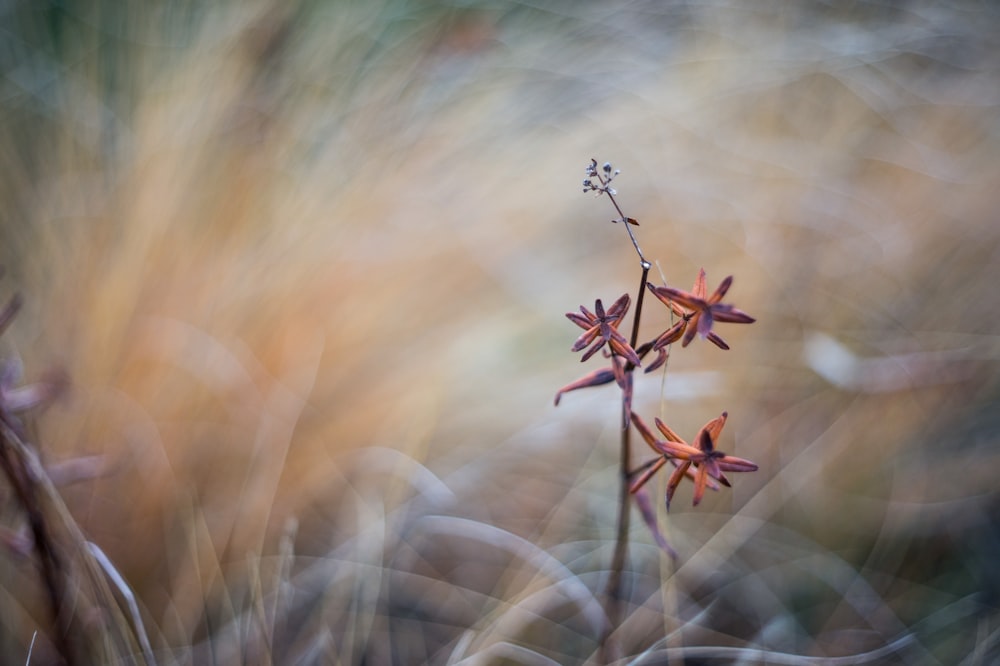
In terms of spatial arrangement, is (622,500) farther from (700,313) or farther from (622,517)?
(700,313)

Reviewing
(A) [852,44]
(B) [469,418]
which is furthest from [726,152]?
(B) [469,418]

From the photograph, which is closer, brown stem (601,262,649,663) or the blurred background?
brown stem (601,262,649,663)

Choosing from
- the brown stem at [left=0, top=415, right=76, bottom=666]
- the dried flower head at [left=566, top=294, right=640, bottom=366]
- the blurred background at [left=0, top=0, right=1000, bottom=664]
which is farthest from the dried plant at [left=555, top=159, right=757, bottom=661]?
the brown stem at [left=0, top=415, right=76, bottom=666]

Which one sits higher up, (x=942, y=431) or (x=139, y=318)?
(x=139, y=318)

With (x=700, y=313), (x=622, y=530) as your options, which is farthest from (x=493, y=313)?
(x=700, y=313)

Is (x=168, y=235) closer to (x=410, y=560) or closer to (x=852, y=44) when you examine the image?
(x=410, y=560)

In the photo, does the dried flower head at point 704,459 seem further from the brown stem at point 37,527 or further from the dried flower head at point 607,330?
the brown stem at point 37,527

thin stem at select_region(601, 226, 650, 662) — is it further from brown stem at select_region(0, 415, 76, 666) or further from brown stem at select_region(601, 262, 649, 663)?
brown stem at select_region(0, 415, 76, 666)

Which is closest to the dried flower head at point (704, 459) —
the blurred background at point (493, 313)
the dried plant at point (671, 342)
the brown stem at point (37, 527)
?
the dried plant at point (671, 342)
